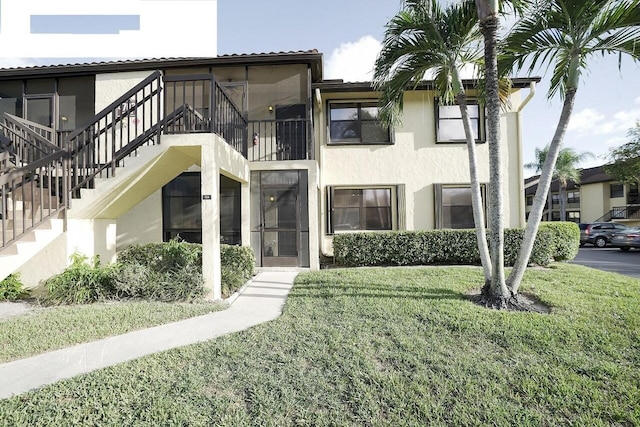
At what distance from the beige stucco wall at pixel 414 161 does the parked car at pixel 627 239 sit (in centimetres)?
1142

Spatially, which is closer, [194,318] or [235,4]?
[194,318]

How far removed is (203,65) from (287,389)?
10.0 m

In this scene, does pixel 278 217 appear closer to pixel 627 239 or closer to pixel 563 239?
pixel 563 239

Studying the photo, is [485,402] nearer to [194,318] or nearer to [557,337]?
[557,337]

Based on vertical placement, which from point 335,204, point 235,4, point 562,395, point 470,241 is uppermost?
point 235,4

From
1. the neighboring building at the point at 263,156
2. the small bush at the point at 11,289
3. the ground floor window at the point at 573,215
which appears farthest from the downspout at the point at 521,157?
the ground floor window at the point at 573,215

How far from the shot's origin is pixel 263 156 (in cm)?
976

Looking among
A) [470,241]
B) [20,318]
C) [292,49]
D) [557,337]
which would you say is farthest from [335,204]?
[20,318]

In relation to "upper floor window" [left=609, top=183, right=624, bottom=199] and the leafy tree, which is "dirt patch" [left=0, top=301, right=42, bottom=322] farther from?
"upper floor window" [left=609, top=183, right=624, bottom=199]

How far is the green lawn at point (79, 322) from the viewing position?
3.88m

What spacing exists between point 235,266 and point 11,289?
4356 millimetres

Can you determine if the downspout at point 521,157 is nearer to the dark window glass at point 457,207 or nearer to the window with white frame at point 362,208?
the dark window glass at point 457,207

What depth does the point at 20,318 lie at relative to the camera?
4824mm

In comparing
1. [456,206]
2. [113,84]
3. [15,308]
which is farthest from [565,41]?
[113,84]
